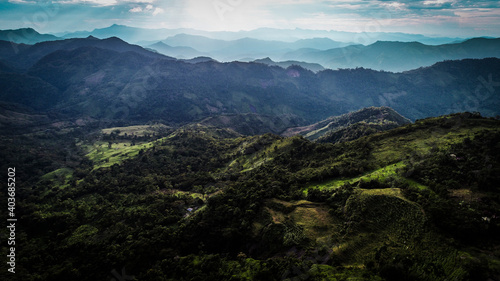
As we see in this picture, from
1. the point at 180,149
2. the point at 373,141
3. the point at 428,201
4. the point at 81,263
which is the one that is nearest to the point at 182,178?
the point at 180,149

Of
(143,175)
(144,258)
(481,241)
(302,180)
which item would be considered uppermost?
(481,241)

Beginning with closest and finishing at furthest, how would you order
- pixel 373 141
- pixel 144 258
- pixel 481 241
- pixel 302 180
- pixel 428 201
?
1. pixel 481 241
2. pixel 428 201
3. pixel 144 258
4. pixel 302 180
5. pixel 373 141

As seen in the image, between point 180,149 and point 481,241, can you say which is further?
point 180,149

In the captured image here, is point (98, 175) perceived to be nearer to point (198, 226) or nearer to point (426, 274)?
point (198, 226)

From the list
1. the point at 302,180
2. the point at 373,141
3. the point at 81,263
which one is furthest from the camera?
the point at 373,141

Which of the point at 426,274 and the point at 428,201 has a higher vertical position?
the point at 428,201

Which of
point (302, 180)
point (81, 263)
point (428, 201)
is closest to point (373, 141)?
point (302, 180)
